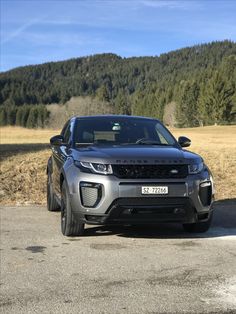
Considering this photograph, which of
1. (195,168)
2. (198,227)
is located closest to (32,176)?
(198,227)

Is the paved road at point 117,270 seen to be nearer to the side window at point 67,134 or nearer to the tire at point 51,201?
the tire at point 51,201

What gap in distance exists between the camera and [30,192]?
11773 mm

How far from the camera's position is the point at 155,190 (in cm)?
661

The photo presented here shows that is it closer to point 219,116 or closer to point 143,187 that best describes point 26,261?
point 143,187

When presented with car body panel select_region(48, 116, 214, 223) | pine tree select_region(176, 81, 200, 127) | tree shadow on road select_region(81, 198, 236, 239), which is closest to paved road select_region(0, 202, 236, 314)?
tree shadow on road select_region(81, 198, 236, 239)

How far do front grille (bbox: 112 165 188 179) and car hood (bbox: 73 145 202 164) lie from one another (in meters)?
0.06

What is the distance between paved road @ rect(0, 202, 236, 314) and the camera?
4.57m

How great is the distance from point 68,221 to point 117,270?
166cm

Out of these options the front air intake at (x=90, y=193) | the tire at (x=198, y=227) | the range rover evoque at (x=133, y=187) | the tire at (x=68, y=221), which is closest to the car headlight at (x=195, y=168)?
the range rover evoque at (x=133, y=187)

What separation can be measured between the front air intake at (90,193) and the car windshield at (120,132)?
4.01 ft

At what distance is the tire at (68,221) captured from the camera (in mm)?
7027

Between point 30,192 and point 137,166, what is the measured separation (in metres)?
5.54

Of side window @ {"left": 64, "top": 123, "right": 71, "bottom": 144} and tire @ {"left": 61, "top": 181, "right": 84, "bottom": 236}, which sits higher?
side window @ {"left": 64, "top": 123, "right": 71, "bottom": 144}

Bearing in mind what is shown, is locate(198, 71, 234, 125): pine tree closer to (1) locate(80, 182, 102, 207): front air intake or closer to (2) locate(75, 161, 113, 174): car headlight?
(2) locate(75, 161, 113, 174): car headlight
